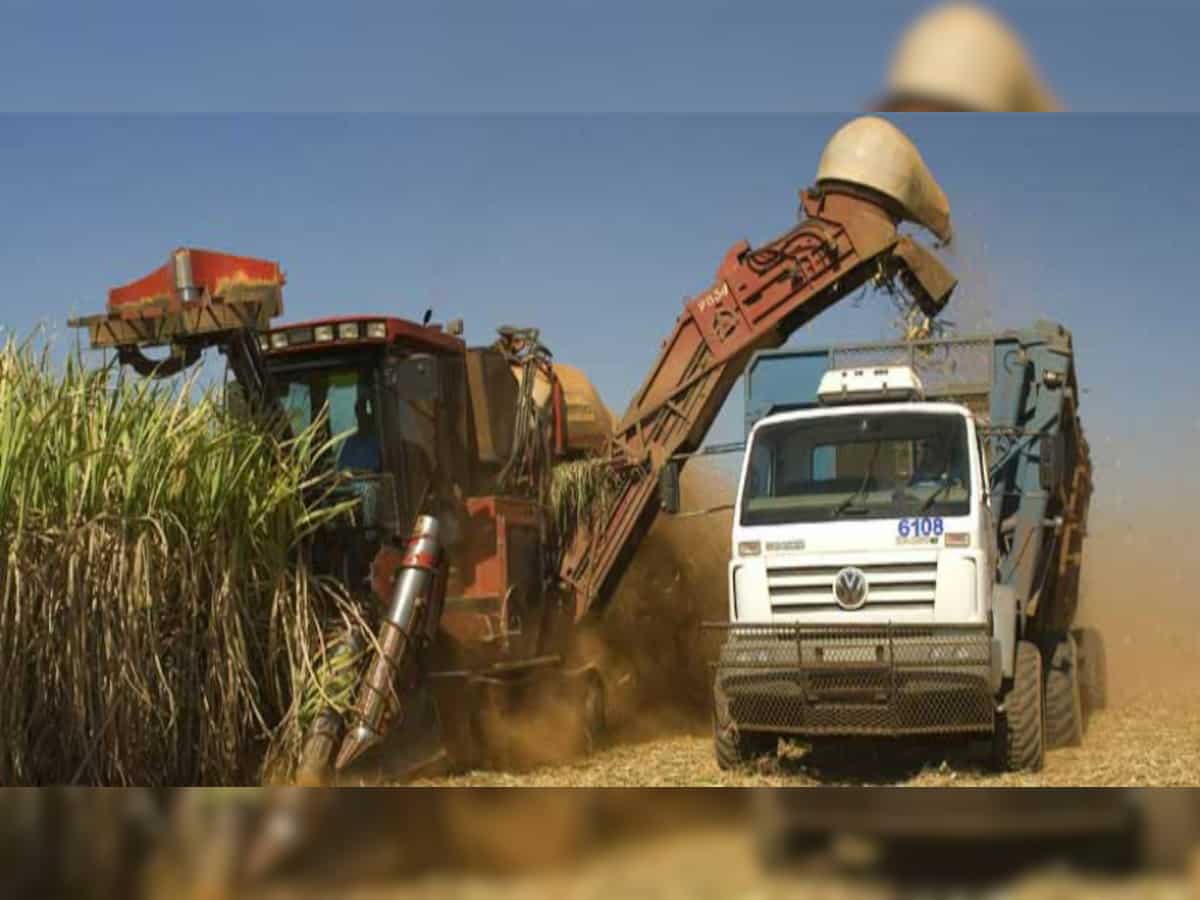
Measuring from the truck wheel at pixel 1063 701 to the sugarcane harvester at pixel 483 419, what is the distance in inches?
106

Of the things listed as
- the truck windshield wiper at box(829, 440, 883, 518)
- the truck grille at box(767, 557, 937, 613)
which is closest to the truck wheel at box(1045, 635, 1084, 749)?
the truck grille at box(767, 557, 937, 613)

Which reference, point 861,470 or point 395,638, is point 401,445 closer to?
point 395,638

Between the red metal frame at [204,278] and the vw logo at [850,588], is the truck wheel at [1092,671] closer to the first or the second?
the vw logo at [850,588]

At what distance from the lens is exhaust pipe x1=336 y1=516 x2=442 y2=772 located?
24.2 ft

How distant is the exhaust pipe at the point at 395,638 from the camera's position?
24.2ft

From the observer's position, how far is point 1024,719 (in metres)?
8.06

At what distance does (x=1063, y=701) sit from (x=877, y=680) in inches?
94.6

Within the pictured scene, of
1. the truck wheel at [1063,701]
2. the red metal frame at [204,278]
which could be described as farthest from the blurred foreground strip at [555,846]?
the truck wheel at [1063,701]

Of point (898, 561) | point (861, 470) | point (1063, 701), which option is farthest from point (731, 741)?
point (1063, 701)

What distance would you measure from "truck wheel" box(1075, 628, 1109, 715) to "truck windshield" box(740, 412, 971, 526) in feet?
9.97

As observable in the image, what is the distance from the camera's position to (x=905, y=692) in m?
7.67

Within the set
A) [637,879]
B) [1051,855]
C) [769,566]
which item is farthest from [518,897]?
[769,566]

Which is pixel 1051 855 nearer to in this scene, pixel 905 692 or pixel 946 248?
pixel 905 692

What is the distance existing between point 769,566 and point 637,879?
243 inches
